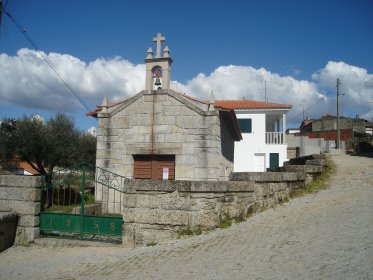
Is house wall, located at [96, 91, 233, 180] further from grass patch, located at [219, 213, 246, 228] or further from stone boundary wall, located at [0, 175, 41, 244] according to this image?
grass patch, located at [219, 213, 246, 228]

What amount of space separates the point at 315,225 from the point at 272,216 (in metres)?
1.04

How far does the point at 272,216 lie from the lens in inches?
263

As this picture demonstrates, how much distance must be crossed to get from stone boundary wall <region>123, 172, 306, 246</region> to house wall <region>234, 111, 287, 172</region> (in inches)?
723

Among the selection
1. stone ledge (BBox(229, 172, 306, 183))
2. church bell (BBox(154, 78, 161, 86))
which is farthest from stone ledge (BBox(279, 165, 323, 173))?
church bell (BBox(154, 78, 161, 86))

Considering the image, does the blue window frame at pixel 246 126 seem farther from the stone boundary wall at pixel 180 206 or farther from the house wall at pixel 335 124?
the house wall at pixel 335 124

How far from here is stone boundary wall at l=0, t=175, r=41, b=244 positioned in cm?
756

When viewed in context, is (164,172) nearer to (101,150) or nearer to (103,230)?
(101,150)

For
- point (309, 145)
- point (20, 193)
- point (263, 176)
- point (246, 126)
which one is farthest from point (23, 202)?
point (309, 145)

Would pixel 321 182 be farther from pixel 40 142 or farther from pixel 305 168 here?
pixel 40 142

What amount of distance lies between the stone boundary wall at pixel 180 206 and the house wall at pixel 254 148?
18.4 meters

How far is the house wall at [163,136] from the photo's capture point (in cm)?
1090

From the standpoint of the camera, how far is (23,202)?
767 cm

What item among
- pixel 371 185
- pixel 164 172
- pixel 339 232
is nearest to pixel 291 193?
pixel 371 185

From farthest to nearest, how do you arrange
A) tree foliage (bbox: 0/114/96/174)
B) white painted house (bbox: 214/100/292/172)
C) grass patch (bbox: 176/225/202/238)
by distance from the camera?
white painted house (bbox: 214/100/292/172), tree foliage (bbox: 0/114/96/174), grass patch (bbox: 176/225/202/238)
